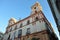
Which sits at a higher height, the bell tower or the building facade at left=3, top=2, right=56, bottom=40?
the bell tower

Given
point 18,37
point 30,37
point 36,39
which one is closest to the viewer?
point 36,39

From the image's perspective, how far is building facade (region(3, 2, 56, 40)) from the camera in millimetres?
20453

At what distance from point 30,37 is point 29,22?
4.70m

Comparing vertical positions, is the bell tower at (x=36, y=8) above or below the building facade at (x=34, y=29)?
above

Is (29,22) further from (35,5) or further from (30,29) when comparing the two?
(35,5)

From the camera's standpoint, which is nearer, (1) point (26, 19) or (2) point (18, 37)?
(2) point (18, 37)

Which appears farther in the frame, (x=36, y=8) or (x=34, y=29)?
(x=36, y=8)

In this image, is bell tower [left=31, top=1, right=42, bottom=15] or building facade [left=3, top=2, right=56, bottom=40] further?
bell tower [left=31, top=1, right=42, bottom=15]

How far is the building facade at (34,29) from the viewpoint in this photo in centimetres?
2045

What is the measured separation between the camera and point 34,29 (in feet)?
72.3

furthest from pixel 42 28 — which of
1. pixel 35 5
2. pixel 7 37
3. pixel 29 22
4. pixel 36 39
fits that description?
pixel 7 37

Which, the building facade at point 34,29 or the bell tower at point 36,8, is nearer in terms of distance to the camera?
the building facade at point 34,29

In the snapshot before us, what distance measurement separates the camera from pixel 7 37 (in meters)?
28.2

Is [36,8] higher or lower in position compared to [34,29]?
higher
